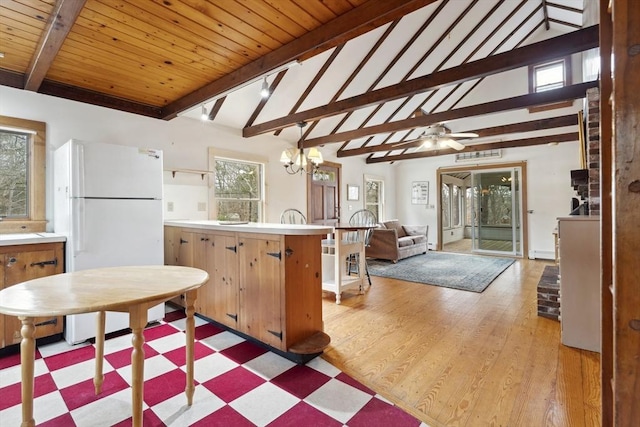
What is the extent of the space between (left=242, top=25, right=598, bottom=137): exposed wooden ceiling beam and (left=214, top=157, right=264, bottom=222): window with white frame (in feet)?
5.73

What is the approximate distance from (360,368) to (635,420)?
1557 millimetres

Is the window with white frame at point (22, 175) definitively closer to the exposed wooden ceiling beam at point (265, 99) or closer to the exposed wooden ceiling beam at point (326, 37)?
the exposed wooden ceiling beam at point (326, 37)

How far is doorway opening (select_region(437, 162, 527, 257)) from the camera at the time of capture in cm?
680

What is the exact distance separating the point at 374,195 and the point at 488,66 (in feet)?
18.0

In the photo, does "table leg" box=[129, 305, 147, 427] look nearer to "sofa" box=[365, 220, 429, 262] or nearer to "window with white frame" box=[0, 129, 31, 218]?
"window with white frame" box=[0, 129, 31, 218]

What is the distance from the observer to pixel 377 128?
502 centimetres

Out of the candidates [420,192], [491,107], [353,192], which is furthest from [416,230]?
[491,107]

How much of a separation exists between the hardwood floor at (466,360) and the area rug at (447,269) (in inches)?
28.5

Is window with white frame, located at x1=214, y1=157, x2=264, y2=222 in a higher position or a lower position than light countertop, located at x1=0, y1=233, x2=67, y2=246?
higher

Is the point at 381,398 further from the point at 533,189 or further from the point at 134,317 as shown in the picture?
the point at 533,189

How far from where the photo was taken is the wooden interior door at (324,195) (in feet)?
20.5

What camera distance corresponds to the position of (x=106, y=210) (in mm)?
2607

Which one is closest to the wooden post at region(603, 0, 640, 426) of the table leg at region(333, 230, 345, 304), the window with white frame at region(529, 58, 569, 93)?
the table leg at region(333, 230, 345, 304)

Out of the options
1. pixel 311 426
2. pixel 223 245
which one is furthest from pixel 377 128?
pixel 311 426
